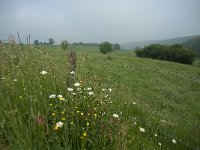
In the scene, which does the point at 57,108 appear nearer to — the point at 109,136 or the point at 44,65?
the point at 109,136

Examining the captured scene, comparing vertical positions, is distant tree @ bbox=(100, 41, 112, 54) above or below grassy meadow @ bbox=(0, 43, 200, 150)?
below

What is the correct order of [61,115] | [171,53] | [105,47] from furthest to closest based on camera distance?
[105,47], [171,53], [61,115]

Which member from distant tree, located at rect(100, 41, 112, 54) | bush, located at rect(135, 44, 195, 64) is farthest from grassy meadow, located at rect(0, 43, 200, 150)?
distant tree, located at rect(100, 41, 112, 54)

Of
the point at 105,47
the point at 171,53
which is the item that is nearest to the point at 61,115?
the point at 171,53

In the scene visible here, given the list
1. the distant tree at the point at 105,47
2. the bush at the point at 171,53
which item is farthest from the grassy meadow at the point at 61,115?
the distant tree at the point at 105,47

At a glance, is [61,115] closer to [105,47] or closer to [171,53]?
[171,53]

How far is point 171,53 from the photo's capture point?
7300cm

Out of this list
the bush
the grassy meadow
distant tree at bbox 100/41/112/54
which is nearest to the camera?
the grassy meadow

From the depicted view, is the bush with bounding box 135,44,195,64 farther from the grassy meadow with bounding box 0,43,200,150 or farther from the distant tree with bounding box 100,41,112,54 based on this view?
the grassy meadow with bounding box 0,43,200,150

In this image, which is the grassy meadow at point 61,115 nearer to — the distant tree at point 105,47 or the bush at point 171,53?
the bush at point 171,53

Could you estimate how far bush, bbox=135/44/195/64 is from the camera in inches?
2810

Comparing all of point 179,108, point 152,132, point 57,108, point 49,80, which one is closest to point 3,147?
point 57,108

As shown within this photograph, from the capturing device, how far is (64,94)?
4.73 meters

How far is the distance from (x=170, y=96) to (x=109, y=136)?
9636mm
